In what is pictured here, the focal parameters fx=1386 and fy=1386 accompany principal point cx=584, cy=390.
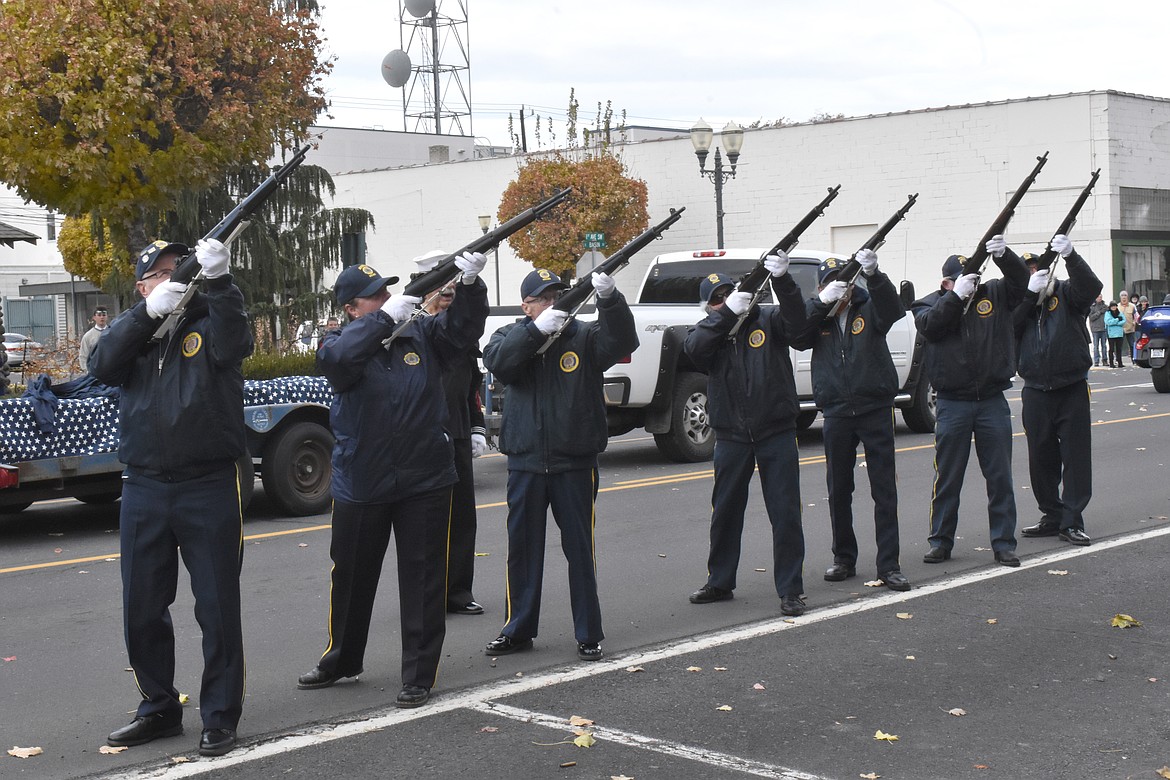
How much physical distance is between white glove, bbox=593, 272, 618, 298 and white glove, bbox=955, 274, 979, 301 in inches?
114

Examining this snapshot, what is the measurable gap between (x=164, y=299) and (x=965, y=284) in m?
5.19

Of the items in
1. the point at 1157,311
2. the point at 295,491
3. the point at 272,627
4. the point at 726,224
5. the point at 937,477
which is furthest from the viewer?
the point at 726,224

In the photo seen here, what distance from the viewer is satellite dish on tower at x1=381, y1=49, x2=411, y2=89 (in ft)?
191

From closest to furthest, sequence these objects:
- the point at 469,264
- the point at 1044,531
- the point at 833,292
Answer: the point at 469,264 < the point at 833,292 < the point at 1044,531

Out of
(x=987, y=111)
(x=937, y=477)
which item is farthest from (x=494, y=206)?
(x=937, y=477)

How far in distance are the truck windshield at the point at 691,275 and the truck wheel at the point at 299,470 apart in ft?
17.2

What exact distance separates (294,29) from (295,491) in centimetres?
1029

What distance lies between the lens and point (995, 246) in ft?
28.7

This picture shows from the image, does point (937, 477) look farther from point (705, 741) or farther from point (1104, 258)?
point (1104, 258)

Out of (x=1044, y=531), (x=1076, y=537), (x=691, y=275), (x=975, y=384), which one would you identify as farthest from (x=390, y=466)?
(x=691, y=275)

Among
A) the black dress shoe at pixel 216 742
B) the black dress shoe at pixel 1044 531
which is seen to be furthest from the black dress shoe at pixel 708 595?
the black dress shoe at pixel 216 742

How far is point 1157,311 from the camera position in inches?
920

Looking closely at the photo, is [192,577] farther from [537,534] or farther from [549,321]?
[549,321]

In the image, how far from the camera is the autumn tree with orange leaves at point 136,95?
56.0ft
